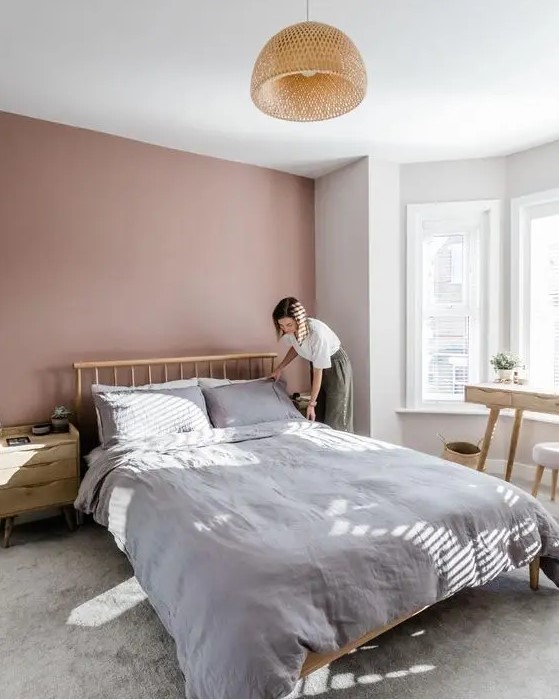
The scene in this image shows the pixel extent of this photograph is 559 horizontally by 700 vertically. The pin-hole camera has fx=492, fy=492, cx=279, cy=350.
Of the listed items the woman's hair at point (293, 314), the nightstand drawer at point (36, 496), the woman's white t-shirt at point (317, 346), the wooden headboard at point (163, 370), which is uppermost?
the woman's hair at point (293, 314)

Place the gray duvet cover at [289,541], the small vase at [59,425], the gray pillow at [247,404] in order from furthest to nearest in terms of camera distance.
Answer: the gray pillow at [247,404] → the small vase at [59,425] → the gray duvet cover at [289,541]

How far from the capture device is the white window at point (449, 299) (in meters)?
4.21

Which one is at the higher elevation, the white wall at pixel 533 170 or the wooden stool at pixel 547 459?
the white wall at pixel 533 170

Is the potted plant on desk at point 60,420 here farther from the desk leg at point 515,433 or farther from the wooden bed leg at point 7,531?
the desk leg at point 515,433

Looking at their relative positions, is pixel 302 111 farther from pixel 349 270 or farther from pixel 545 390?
pixel 545 390

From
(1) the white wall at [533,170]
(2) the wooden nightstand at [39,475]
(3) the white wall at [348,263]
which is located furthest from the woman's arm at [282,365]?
(1) the white wall at [533,170]

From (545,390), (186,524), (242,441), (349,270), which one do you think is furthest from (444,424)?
(186,524)

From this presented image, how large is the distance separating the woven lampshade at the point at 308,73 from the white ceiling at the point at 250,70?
0.48 m

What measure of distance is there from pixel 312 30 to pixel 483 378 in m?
3.37

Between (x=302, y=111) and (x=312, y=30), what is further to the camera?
(x=302, y=111)

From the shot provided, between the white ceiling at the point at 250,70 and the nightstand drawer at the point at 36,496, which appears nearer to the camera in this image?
the white ceiling at the point at 250,70

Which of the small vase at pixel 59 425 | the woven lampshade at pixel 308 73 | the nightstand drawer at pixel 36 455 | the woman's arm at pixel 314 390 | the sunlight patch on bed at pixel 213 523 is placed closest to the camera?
the woven lampshade at pixel 308 73

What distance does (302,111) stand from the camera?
80.7 inches

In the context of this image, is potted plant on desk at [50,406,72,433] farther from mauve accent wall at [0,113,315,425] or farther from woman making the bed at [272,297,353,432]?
woman making the bed at [272,297,353,432]
